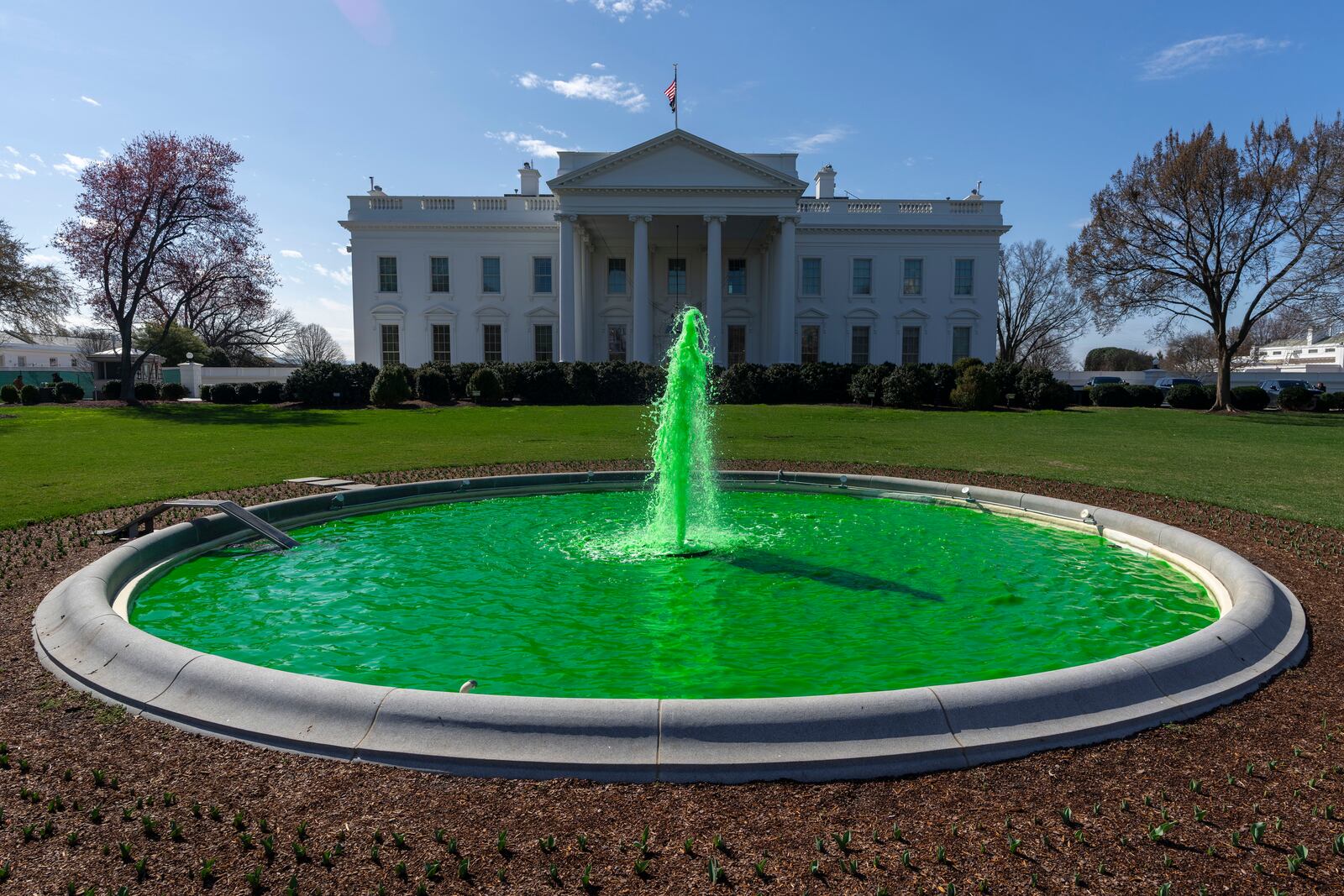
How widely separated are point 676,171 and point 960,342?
2071 centimetres

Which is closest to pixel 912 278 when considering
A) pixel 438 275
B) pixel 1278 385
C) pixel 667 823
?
pixel 438 275

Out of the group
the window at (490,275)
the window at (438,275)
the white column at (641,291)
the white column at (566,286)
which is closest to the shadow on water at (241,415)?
the window at (438,275)

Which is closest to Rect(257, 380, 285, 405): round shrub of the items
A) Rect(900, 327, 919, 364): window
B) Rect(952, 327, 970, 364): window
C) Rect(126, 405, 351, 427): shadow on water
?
Rect(126, 405, 351, 427): shadow on water

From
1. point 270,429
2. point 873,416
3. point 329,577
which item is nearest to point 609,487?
point 329,577

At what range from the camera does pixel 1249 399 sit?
4016cm

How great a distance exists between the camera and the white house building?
45.6 metres

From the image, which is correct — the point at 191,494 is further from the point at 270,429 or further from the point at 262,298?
the point at 262,298

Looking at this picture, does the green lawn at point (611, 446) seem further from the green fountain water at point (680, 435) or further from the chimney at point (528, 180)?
the chimney at point (528, 180)

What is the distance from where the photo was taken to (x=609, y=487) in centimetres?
1391

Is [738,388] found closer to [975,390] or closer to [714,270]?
[714,270]

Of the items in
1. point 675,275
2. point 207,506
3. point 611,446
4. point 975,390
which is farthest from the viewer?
point 675,275

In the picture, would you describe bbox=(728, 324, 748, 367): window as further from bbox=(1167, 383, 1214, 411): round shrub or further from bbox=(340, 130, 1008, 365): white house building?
bbox=(1167, 383, 1214, 411): round shrub

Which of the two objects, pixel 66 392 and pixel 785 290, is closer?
pixel 785 290

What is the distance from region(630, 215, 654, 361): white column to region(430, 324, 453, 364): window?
1255 centimetres
